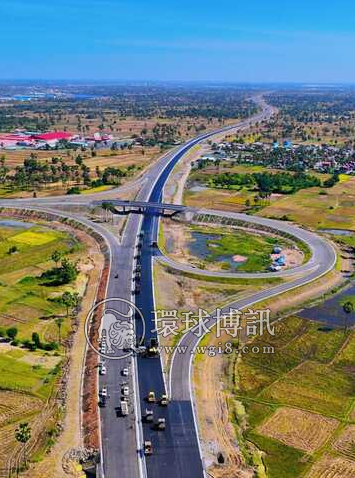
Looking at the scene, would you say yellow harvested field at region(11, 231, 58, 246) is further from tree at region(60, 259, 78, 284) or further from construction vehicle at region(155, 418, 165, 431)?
construction vehicle at region(155, 418, 165, 431)

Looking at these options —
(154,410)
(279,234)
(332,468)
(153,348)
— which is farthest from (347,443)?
(279,234)

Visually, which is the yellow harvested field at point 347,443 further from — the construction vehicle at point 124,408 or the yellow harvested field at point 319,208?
the yellow harvested field at point 319,208

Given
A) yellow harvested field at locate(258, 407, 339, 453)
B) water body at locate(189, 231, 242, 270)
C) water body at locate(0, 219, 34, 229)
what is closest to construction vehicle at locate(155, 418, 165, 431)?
yellow harvested field at locate(258, 407, 339, 453)

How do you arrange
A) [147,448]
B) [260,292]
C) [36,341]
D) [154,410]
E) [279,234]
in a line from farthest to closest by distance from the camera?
[279,234], [260,292], [36,341], [154,410], [147,448]

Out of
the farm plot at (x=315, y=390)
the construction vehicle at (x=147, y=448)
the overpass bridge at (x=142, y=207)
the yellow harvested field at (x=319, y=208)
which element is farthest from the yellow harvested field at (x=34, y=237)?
the construction vehicle at (x=147, y=448)

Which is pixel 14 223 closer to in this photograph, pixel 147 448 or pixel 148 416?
pixel 148 416

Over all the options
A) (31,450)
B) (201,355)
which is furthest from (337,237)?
(31,450)
